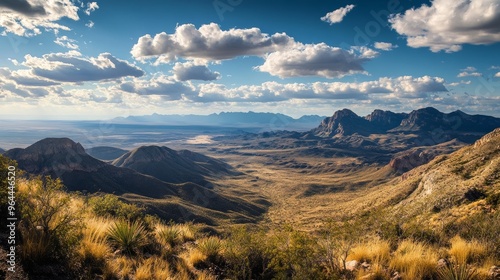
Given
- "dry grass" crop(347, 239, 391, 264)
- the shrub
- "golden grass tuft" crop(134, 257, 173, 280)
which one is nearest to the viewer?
the shrub

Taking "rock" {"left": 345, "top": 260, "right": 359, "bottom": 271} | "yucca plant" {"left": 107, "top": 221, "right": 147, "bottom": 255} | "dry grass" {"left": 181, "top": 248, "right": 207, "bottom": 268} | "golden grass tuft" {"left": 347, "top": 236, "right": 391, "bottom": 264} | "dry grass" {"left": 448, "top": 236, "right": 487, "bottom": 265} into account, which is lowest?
"dry grass" {"left": 181, "top": 248, "right": 207, "bottom": 268}

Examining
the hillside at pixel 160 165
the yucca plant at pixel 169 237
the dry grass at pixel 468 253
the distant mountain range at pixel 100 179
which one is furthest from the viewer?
the hillside at pixel 160 165

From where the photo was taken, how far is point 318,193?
6398 inches

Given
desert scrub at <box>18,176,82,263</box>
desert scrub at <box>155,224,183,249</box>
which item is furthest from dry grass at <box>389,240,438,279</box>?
desert scrub at <box>18,176,82,263</box>

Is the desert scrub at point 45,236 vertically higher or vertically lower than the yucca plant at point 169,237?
higher

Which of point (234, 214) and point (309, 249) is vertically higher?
point (309, 249)

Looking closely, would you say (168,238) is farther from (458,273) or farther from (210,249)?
(458,273)

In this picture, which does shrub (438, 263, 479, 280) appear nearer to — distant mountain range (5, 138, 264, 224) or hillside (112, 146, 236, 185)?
distant mountain range (5, 138, 264, 224)

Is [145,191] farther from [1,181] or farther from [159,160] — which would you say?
[1,181]

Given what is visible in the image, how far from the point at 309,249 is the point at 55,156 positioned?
131 metres

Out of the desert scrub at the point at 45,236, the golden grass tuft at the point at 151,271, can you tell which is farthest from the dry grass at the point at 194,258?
the desert scrub at the point at 45,236

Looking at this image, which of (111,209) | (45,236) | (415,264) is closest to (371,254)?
(415,264)

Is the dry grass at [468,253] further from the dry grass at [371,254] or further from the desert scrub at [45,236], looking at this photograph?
the desert scrub at [45,236]

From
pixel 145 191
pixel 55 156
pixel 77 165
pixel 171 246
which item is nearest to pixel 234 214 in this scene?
pixel 145 191
